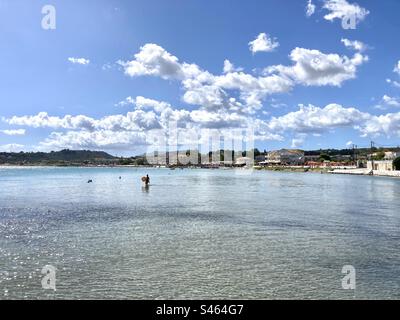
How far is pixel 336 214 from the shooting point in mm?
41656

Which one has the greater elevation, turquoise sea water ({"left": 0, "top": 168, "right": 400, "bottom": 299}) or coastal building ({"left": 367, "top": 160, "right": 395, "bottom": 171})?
coastal building ({"left": 367, "top": 160, "right": 395, "bottom": 171})

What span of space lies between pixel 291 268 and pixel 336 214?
2318 cm

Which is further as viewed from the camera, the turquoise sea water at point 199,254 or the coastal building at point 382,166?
the coastal building at point 382,166

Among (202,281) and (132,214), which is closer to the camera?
(202,281)

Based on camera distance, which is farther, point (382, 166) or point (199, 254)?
point (382, 166)

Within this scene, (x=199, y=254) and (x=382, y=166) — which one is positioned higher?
(x=382, y=166)

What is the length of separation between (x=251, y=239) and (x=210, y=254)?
520cm

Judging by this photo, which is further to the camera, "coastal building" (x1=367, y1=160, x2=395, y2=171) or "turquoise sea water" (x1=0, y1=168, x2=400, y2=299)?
"coastal building" (x1=367, y1=160, x2=395, y2=171)

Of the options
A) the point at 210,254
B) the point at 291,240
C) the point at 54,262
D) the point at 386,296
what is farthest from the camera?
the point at 291,240

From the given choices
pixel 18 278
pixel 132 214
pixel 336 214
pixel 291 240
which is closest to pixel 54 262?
pixel 18 278

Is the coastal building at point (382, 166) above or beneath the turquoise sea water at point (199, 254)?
above
